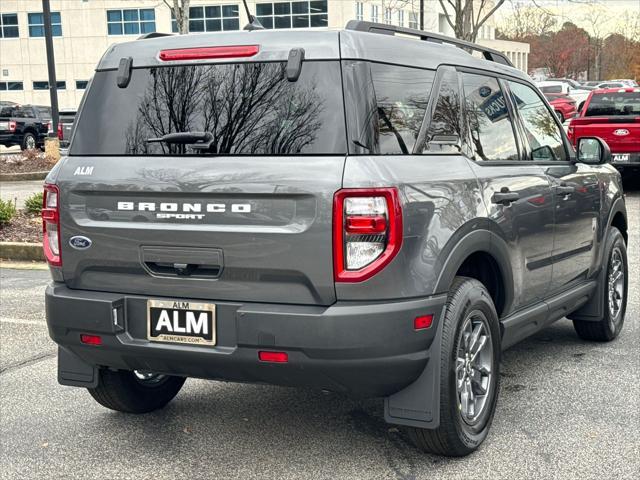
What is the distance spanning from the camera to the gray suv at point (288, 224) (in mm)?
3570

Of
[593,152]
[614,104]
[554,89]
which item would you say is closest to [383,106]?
[593,152]

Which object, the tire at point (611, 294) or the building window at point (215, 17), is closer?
the tire at point (611, 294)

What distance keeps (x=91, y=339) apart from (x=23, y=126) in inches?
1228

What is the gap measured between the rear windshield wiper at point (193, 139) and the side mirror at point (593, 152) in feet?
9.37

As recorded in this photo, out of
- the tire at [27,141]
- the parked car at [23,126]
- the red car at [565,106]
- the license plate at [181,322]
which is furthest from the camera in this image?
the red car at [565,106]

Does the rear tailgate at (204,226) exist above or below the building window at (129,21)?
below

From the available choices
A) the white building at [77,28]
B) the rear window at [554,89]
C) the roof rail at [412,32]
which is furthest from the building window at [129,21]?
→ the roof rail at [412,32]

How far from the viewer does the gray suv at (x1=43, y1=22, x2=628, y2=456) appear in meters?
3.57

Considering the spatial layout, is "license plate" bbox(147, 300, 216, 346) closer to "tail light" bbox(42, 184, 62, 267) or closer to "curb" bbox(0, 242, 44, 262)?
"tail light" bbox(42, 184, 62, 267)

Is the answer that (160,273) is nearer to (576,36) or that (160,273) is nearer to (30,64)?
(30,64)

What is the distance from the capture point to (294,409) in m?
4.88

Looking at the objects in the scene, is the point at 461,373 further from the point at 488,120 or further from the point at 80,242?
the point at 80,242

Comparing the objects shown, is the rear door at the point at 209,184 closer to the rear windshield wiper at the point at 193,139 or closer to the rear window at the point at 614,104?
the rear windshield wiper at the point at 193,139

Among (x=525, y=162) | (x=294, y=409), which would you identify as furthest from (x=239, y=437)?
(x=525, y=162)
